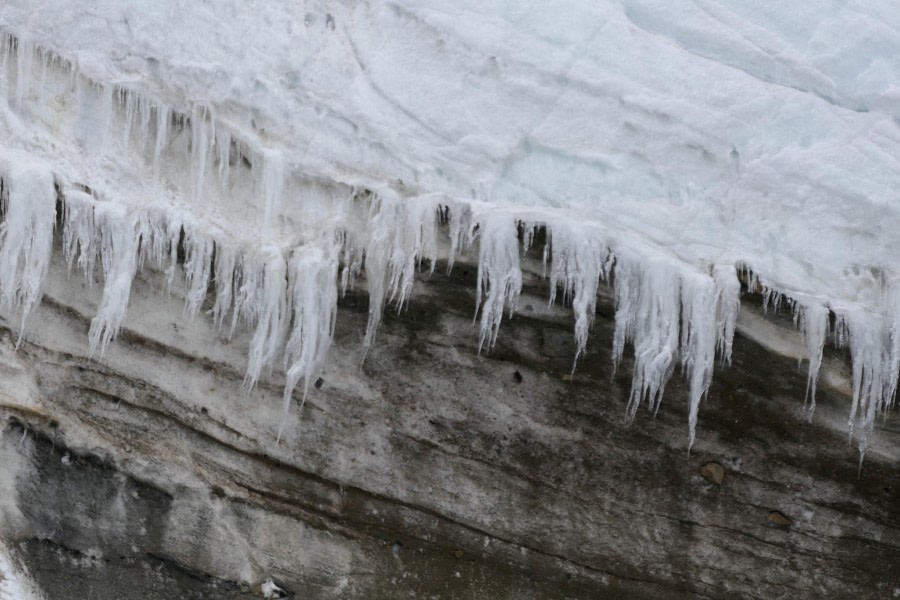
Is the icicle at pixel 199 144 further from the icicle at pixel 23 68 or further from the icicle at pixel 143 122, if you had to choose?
the icicle at pixel 23 68

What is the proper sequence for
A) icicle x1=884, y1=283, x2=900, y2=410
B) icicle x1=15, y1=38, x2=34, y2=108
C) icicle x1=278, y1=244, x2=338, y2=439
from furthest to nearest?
icicle x1=15, y1=38, x2=34, y2=108 < icicle x1=278, y1=244, x2=338, y2=439 < icicle x1=884, y1=283, x2=900, y2=410

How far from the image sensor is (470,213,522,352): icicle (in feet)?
10.8

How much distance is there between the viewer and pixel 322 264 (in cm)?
347

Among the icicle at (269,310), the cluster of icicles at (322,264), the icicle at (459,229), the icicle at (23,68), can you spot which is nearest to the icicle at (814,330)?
the cluster of icicles at (322,264)

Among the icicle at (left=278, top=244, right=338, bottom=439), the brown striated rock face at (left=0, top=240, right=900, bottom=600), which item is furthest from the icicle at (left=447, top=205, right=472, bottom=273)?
the icicle at (left=278, top=244, right=338, bottom=439)

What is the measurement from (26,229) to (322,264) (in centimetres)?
127

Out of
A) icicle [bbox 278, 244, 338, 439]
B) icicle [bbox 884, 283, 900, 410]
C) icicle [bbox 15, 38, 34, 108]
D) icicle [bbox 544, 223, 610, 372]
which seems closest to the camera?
icicle [bbox 884, 283, 900, 410]

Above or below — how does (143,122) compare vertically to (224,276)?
above

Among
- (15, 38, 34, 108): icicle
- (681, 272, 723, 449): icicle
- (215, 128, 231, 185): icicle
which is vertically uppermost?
(15, 38, 34, 108): icicle

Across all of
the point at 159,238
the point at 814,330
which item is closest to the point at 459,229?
the point at 159,238

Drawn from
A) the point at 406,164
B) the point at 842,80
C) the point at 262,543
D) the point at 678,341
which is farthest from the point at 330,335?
the point at 842,80

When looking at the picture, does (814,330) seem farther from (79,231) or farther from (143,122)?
(79,231)

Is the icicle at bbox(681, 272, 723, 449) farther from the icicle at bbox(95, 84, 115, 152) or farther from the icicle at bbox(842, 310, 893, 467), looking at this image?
the icicle at bbox(95, 84, 115, 152)

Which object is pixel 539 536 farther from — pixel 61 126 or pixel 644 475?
pixel 61 126
